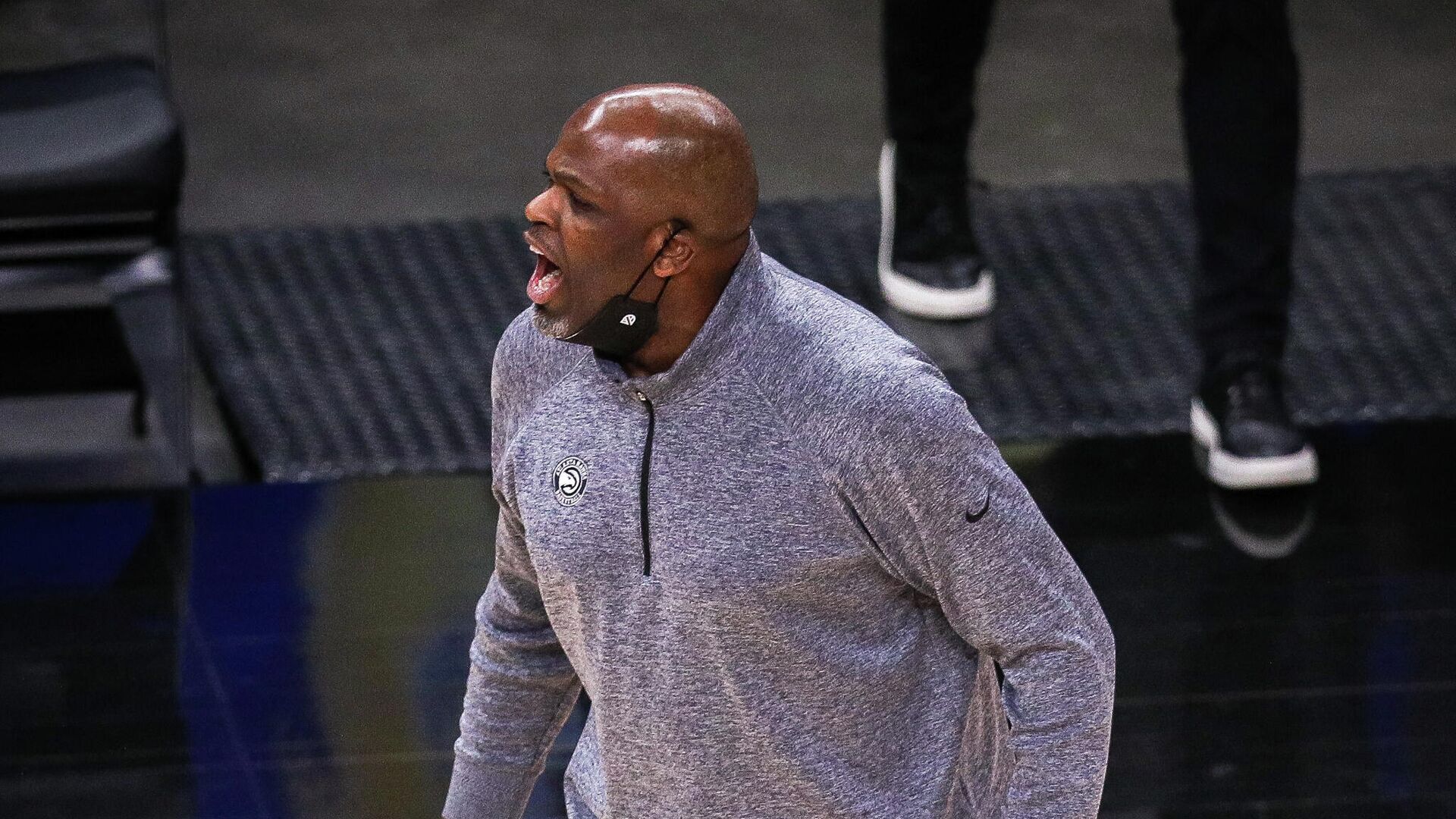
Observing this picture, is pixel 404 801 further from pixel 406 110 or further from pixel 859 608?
pixel 406 110

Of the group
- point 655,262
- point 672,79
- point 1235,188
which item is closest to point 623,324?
point 655,262

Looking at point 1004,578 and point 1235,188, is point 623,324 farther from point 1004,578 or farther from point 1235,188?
point 1235,188

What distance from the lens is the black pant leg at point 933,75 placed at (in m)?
3.11

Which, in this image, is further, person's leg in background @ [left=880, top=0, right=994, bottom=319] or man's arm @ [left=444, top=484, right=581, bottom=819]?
person's leg in background @ [left=880, top=0, right=994, bottom=319]

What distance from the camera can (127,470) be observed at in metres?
3.07

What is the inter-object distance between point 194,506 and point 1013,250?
1.46m

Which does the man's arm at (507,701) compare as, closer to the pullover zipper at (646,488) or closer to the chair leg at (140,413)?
the pullover zipper at (646,488)

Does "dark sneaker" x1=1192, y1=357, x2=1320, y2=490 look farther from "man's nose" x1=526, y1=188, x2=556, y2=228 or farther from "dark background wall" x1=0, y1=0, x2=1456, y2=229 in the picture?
"man's nose" x1=526, y1=188, x2=556, y2=228

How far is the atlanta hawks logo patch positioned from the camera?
1383 millimetres

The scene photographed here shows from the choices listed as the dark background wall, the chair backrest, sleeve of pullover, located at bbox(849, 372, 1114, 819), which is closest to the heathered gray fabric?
sleeve of pullover, located at bbox(849, 372, 1114, 819)

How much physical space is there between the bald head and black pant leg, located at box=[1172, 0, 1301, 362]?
1.60 metres

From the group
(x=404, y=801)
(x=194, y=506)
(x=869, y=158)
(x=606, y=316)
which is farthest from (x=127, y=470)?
(x=606, y=316)

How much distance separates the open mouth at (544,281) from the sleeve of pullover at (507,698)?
0.21 meters

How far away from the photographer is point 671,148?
128 cm
